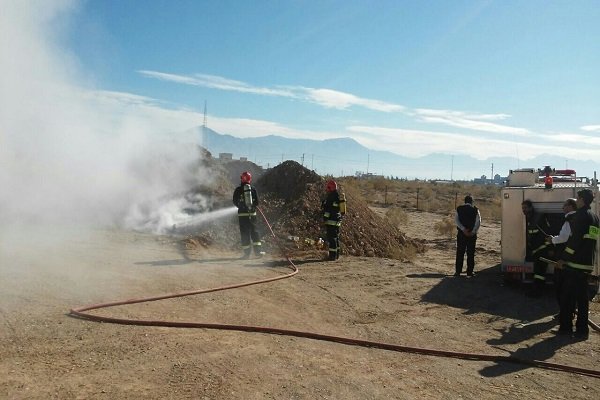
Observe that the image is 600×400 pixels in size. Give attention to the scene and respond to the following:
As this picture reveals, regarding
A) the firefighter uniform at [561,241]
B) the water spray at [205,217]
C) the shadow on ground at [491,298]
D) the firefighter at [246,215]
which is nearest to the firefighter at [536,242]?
the shadow on ground at [491,298]

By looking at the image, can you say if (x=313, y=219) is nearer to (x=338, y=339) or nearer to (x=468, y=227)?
(x=468, y=227)

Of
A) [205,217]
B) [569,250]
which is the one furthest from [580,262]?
[205,217]

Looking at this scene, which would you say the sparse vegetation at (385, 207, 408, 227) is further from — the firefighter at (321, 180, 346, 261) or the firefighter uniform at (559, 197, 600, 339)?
the firefighter uniform at (559, 197, 600, 339)

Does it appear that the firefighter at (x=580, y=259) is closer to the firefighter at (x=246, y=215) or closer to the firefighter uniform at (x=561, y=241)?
the firefighter uniform at (x=561, y=241)

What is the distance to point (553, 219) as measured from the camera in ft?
32.5

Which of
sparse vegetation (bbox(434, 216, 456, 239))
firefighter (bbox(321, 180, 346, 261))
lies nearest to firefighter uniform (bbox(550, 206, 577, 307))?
firefighter (bbox(321, 180, 346, 261))

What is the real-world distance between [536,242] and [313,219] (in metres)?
6.73

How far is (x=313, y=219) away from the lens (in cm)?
1484

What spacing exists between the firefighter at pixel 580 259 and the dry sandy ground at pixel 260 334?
45 centimetres

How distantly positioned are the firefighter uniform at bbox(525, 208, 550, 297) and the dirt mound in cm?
510

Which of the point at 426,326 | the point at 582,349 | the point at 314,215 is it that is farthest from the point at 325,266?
the point at 582,349

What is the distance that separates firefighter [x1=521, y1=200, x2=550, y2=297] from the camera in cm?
940

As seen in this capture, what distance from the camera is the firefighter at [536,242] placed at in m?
9.40

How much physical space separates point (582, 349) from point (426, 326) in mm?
2106
